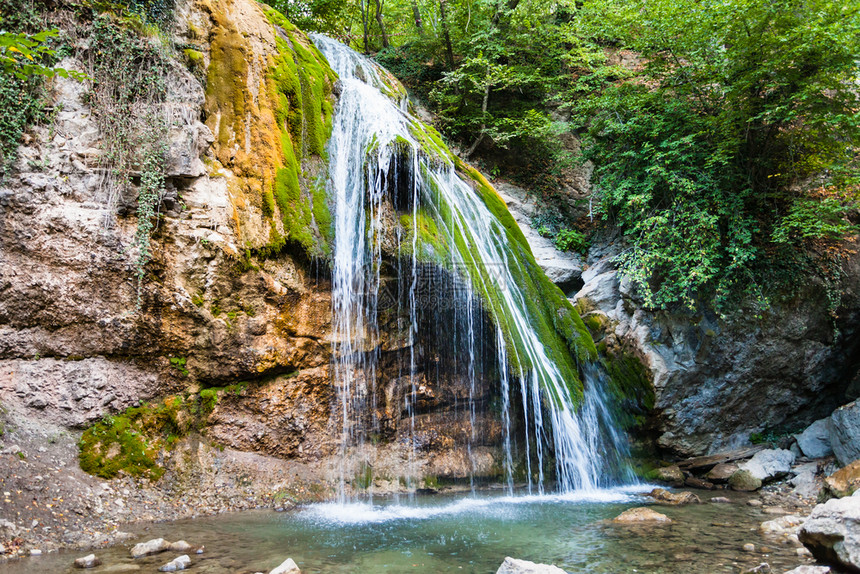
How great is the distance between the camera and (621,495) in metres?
7.23

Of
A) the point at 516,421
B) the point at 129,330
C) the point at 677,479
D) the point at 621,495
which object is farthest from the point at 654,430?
the point at 129,330

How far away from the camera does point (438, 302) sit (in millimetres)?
7309

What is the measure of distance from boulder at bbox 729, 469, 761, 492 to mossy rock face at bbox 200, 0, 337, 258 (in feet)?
25.0

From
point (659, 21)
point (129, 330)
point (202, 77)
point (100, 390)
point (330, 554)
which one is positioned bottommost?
point (330, 554)

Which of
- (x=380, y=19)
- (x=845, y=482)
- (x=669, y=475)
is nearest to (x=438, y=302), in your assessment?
(x=669, y=475)

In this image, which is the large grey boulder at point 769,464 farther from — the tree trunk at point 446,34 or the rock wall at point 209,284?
the tree trunk at point 446,34

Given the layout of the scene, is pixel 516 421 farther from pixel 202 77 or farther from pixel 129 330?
pixel 202 77

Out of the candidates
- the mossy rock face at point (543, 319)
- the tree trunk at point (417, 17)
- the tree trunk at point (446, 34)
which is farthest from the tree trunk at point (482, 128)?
the mossy rock face at point (543, 319)

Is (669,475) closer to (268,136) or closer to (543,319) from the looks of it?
(543,319)

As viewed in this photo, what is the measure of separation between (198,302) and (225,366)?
873mm

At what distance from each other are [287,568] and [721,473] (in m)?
7.77

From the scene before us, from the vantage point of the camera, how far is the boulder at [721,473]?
8.18 m

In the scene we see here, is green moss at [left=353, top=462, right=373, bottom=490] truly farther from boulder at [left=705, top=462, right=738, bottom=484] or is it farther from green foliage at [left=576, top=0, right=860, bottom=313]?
boulder at [left=705, top=462, right=738, bottom=484]

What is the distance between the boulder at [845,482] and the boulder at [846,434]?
1561 millimetres
